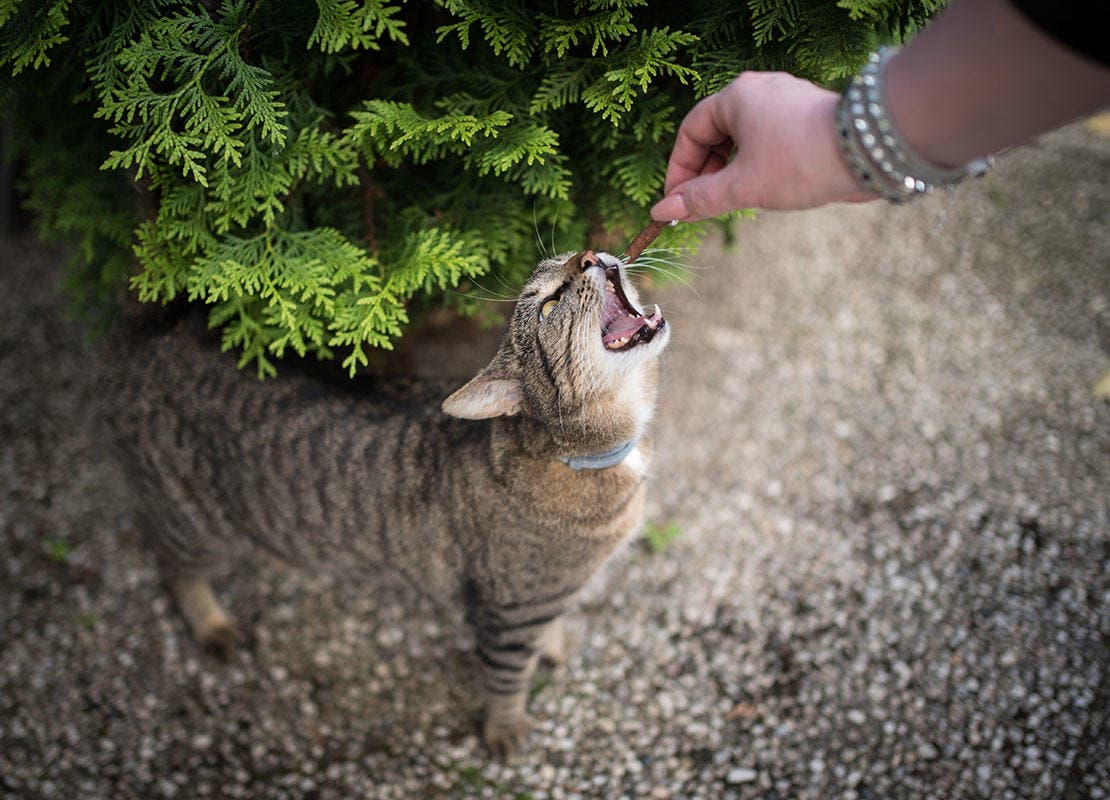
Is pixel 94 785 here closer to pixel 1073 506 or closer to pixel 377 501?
pixel 377 501

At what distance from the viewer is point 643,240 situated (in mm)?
2480

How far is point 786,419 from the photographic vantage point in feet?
14.2

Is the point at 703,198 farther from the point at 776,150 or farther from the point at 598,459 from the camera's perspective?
the point at 598,459

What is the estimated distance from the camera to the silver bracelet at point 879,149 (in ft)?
5.72

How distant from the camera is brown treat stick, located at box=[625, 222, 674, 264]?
8.05 ft

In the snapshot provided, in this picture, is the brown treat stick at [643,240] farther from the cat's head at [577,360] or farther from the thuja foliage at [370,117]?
the thuja foliage at [370,117]

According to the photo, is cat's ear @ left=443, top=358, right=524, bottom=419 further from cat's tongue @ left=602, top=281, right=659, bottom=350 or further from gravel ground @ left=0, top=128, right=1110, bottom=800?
gravel ground @ left=0, top=128, right=1110, bottom=800

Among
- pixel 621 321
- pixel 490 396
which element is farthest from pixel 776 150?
pixel 490 396

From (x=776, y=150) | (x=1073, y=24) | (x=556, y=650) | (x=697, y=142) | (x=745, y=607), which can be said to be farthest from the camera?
(x=745, y=607)

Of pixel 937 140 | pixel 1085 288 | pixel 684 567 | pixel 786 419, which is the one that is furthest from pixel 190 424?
pixel 1085 288

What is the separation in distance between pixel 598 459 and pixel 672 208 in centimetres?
86

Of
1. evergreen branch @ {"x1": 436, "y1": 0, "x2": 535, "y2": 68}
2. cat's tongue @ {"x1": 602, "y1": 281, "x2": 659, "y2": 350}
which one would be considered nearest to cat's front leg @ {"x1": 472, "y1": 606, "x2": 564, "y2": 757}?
cat's tongue @ {"x1": 602, "y1": 281, "x2": 659, "y2": 350}

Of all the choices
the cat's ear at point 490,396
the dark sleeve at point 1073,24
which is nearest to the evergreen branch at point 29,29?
the cat's ear at point 490,396

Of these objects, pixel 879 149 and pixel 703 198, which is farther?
pixel 703 198
